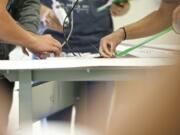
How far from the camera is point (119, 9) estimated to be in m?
1.43

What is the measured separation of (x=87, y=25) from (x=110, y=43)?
0.61 feet

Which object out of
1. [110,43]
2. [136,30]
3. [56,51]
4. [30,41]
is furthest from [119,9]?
[30,41]

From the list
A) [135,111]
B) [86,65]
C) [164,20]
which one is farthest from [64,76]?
[135,111]


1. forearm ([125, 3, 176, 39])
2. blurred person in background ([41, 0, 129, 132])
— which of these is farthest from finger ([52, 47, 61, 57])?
forearm ([125, 3, 176, 39])

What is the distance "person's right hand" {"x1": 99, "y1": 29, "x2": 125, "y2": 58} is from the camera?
1214 mm

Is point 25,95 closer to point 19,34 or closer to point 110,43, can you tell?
point 19,34

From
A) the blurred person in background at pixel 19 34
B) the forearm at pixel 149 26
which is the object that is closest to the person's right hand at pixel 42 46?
the blurred person in background at pixel 19 34

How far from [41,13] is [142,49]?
469 millimetres

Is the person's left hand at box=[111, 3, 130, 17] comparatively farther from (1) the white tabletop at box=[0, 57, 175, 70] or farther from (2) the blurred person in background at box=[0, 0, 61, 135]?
(1) the white tabletop at box=[0, 57, 175, 70]

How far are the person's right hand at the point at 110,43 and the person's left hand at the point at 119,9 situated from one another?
0.10 meters

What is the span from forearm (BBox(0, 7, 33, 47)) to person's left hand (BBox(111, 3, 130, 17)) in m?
0.56

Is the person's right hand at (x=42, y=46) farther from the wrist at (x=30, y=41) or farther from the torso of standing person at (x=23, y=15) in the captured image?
the torso of standing person at (x=23, y=15)

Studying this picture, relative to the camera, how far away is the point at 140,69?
968 millimetres

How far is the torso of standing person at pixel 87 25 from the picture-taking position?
135cm
